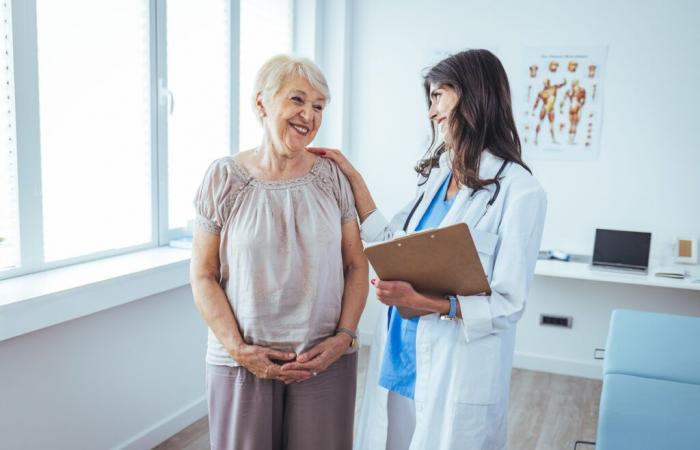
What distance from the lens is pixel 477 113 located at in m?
1.55

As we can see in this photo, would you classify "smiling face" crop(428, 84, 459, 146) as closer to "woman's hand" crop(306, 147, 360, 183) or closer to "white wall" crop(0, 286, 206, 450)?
"woman's hand" crop(306, 147, 360, 183)

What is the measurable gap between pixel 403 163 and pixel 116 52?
1.93 meters

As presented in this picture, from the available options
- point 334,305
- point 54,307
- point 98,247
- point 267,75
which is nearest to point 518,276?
point 334,305

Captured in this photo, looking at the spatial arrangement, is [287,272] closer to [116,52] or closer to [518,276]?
[518,276]

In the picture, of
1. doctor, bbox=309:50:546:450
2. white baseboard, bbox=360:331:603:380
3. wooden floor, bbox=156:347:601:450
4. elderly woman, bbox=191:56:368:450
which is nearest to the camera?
doctor, bbox=309:50:546:450

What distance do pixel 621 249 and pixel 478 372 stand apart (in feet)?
7.17

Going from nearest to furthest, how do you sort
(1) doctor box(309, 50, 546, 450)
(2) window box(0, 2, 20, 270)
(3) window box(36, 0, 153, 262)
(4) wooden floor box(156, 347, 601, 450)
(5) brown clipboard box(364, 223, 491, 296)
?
(5) brown clipboard box(364, 223, 491, 296) → (1) doctor box(309, 50, 546, 450) → (2) window box(0, 2, 20, 270) → (3) window box(36, 0, 153, 262) → (4) wooden floor box(156, 347, 601, 450)

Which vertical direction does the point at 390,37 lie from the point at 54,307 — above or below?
above

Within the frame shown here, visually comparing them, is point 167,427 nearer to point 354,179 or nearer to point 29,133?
point 29,133

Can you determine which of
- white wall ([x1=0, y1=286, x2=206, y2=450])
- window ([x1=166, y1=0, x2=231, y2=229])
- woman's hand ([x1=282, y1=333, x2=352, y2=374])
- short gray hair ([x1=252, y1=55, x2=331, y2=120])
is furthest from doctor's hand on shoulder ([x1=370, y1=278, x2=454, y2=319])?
window ([x1=166, y1=0, x2=231, y2=229])

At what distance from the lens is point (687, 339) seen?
7.58 feet

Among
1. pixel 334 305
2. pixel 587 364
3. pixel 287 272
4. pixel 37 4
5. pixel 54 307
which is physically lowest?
pixel 587 364

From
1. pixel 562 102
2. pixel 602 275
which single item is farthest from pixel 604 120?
pixel 602 275

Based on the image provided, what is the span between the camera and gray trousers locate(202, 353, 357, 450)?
5.15 ft
